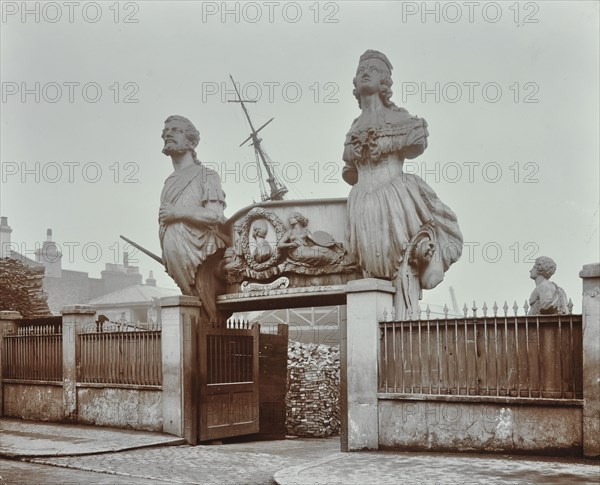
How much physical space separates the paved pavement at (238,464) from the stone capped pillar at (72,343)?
0.87 m

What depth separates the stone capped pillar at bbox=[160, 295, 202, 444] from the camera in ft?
43.2

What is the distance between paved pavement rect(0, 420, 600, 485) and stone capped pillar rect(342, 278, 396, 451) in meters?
0.41

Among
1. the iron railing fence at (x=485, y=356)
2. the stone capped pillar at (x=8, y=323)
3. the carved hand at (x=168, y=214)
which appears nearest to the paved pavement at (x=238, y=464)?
the iron railing fence at (x=485, y=356)

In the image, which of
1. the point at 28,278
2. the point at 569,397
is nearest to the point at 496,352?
the point at 569,397

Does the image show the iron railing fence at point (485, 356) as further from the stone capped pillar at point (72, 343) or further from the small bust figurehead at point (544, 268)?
the stone capped pillar at point (72, 343)

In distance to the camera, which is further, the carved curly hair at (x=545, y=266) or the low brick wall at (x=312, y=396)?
the low brick wall at (x=312, y=396)

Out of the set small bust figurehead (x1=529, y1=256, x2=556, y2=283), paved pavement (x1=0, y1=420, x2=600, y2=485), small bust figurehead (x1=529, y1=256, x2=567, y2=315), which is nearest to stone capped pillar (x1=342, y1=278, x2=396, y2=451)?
paved pavement (x1=0, y1=420, x2=600, y2=485)

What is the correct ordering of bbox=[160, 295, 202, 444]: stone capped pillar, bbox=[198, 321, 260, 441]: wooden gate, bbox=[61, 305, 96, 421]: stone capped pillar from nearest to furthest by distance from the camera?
bbox=[160, 295, 202, 444]: stone capped pillar
bbox=[198, 321, 260, 441]: wooden gate
bbox=[61, 305, 96, 421]: stone capped pillar

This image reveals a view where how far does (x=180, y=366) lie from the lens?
1334 cm

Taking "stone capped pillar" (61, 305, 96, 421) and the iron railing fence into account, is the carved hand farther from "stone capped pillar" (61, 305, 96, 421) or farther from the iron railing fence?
the iron railing fence

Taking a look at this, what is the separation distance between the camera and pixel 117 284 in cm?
5644

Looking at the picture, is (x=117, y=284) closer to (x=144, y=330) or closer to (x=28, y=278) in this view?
(x=28, y=278)

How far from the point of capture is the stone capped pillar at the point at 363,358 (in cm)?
1082

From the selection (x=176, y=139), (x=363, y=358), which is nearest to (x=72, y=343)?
(x=176, y=139)
